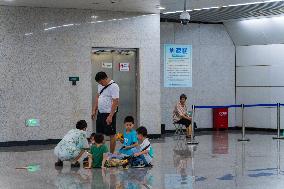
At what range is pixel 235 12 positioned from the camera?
18.8 meters

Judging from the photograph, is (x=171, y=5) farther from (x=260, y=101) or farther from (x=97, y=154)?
(x=97, y=154)

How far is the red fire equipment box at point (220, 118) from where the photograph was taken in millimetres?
21734

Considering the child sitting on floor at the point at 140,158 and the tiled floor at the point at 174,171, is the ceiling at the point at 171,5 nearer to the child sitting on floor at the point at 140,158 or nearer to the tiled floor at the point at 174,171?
the tiled floor at the point at 174,171

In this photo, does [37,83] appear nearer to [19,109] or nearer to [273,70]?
[19,109]

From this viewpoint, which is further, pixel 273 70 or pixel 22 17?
pixel 273 70

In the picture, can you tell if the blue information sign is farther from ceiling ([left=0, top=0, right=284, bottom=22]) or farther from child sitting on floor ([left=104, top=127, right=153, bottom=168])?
child sitting on floor ([left=104, top=127, right=153, bottom=168])

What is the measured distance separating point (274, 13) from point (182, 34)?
11.5 ft

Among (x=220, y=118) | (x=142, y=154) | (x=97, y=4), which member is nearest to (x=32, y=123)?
(x=97, y=4)

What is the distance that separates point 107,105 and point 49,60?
191 inches


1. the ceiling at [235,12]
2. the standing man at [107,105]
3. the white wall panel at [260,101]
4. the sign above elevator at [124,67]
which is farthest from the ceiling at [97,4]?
the white wall panel at [260,101]

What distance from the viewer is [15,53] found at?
643 inches

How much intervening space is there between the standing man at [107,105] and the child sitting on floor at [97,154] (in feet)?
2.84

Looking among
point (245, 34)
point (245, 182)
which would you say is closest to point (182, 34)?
point (245, 34)

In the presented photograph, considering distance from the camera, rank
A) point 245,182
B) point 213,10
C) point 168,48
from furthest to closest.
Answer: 1. point 168,48
2. point 213,10
3. point 245,182
